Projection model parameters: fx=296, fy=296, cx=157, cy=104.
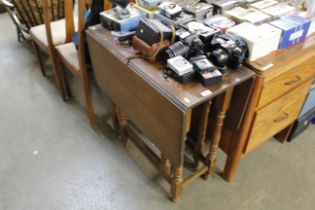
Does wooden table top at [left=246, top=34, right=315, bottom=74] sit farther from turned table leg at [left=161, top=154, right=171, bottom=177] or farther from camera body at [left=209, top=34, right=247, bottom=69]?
turned table leg at [left=161, top=154, right=171, bottom=177]

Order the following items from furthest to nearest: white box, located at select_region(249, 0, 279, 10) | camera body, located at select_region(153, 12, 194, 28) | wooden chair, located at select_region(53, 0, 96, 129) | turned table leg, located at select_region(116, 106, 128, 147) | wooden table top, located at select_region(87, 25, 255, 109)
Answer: turned table leg, located at select_region(116, 106, 128, 147)
wooden chair, located at select_region(53, 0, 96, 129)
white box, located at select_region(249, 0, 279, 10)
camera body, located at select_region(153, 12, 194, 28)
wooden table top, located at select_region(87, 25, 255, 109)

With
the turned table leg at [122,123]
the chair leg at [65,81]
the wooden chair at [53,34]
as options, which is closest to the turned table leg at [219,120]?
the turned table leg at [122,123]

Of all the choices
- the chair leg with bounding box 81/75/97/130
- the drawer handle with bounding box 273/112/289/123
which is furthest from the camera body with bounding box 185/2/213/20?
the chair leg with bounding box 81/75/97/130

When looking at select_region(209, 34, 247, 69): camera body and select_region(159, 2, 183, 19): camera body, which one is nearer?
select_region(209, 34, 247, 69): camera body

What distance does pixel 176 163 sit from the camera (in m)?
1.28

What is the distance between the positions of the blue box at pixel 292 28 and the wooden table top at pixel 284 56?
25mm

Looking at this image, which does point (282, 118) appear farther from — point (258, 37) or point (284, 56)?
point (258, 37)

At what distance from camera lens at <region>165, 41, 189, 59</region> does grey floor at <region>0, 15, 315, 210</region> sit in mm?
797

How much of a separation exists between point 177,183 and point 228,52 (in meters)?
0.69

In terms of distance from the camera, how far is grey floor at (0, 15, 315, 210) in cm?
156

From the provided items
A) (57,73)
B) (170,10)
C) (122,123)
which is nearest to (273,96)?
(170,10)

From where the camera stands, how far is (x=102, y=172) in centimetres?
171

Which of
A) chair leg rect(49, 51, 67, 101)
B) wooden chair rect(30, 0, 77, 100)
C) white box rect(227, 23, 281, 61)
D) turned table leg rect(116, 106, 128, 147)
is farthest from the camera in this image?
chair leg rect(49, 51, 67, 101)

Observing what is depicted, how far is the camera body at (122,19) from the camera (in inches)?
52.9
